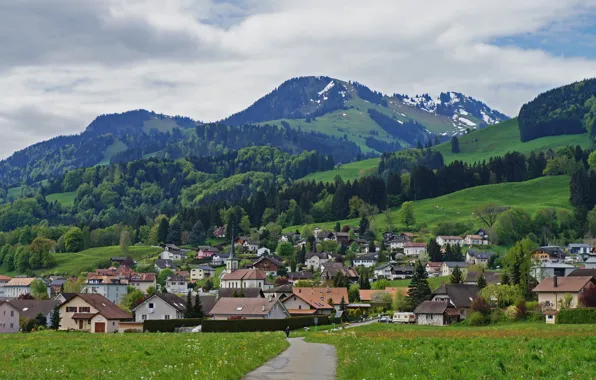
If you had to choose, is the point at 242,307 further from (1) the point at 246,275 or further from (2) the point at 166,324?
(1) the point at 246,275

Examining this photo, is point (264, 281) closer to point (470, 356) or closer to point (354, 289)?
point (354, 289)

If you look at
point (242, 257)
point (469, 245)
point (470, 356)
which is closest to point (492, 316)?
point (470, 356)

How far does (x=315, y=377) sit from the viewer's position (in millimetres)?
29156

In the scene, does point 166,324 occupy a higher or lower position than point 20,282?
lower

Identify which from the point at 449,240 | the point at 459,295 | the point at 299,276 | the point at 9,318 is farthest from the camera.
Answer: the point at 449,240

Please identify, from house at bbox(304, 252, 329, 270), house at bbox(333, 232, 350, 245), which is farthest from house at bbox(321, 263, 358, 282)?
house at bbox(333, 232, 350, 245)

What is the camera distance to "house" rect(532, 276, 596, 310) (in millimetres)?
82062

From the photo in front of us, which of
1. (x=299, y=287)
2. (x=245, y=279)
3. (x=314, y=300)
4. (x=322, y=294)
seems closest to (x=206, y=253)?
(x=245, y=279)

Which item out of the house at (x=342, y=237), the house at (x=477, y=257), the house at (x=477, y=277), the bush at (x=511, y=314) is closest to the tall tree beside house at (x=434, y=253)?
the house at (x=477, y=257)

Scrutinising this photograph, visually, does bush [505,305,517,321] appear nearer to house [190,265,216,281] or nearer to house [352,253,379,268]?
house [352,253,379,268]

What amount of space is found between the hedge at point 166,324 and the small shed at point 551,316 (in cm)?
3276

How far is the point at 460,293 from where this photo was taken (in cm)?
10238

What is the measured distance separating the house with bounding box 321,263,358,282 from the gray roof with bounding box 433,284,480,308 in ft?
156

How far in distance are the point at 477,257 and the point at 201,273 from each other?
56.7 m
